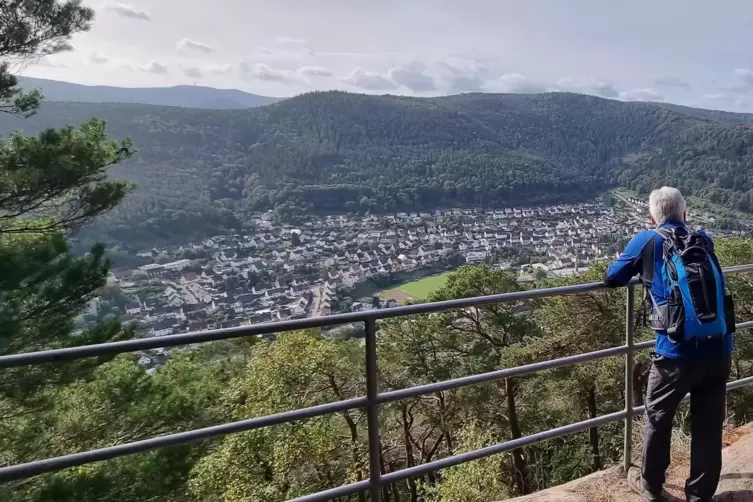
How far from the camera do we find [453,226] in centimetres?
6719

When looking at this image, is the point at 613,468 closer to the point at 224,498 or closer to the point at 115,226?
the point at 224,498

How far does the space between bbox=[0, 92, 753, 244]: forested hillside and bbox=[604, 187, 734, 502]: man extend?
43910 mm

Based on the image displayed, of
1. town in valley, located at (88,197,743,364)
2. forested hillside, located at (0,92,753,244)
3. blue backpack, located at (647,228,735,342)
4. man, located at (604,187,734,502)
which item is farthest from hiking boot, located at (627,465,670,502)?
forested hillside, located at (0,92,753,244)

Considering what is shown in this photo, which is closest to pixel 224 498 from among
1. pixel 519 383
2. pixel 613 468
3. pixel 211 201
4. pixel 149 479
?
pixel 149 479

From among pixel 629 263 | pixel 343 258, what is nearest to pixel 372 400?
pixel 629 263

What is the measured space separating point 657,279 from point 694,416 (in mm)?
701

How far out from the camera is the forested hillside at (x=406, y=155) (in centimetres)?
5603

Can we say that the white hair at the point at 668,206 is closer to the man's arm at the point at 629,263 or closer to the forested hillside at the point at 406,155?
the man's arm at the point at 629,263

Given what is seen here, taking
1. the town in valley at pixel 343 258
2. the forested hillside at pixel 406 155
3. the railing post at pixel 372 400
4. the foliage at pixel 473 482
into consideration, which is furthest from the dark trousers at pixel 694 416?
the forested hillside at pixel 406 155

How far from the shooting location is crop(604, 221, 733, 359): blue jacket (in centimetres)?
253

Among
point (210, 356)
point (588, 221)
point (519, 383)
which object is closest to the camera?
point (519, 383)

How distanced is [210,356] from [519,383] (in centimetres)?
952

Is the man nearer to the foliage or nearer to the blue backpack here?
the blue backpack

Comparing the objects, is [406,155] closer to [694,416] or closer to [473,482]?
[473,482]
